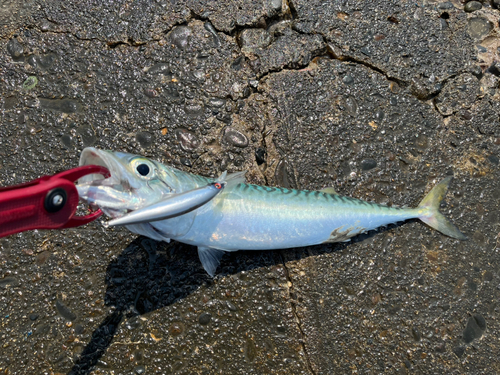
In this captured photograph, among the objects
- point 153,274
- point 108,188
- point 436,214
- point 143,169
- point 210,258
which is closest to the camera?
point 108,188

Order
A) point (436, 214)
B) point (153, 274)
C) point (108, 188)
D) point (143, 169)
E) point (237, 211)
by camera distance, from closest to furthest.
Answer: point (108, 188), point (143, 169), point (237, 211), point (153, 274), point (436, 214)

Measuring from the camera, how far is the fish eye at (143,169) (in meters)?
1.91

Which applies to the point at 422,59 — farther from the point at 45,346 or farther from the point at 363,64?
the point at 45,346

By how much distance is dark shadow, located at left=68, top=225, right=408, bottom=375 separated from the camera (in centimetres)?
244

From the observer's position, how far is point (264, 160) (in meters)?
2.71

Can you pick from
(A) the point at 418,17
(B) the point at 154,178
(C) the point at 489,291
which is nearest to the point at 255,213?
(B) the point at 154,178

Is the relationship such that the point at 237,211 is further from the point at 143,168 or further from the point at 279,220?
the point at 143,168

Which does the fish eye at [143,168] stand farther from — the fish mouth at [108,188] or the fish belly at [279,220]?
the fish belly at [279,220]

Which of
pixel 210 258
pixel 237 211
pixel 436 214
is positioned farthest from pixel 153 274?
pixel 436 214

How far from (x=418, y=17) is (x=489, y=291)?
2.37m

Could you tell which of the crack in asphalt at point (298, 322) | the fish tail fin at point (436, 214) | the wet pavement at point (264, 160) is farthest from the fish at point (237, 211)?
the crack in asphalt at point (298, 322)

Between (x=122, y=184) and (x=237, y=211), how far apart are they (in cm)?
74

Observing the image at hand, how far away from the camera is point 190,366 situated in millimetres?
2379

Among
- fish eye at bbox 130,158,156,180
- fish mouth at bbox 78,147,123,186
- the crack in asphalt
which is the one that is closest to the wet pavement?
the crack in asphalt
